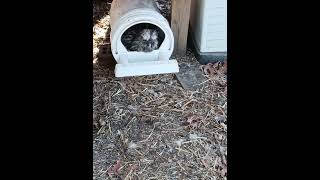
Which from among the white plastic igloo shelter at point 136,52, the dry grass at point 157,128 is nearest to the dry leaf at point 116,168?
the dry grass at point 157,128

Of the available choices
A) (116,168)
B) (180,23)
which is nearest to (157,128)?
(116,168)

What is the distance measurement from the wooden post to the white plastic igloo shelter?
0.44ft

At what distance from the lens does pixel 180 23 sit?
2490mm

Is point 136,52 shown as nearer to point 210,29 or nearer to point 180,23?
point 180,23

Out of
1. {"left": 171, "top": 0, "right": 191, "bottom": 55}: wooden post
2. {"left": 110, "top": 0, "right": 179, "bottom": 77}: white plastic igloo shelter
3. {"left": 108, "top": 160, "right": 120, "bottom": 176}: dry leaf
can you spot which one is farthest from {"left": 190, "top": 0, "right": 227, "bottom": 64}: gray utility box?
{"left": 108, "top": 160, "right": 120, "bottom": 176}: dry leaf

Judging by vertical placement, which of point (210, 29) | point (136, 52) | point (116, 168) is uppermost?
point (210, 29)

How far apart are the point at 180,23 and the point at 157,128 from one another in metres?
0.78

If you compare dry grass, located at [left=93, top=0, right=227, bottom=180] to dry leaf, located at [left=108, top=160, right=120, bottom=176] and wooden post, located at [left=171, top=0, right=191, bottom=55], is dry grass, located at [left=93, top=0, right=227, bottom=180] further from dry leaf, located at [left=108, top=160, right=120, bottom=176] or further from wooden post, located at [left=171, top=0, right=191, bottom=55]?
wooden post, located at [left=171, top=0, right=191, bottom=55]

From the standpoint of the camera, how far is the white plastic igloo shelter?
87.9 inches

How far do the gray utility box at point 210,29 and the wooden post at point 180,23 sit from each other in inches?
3.3
